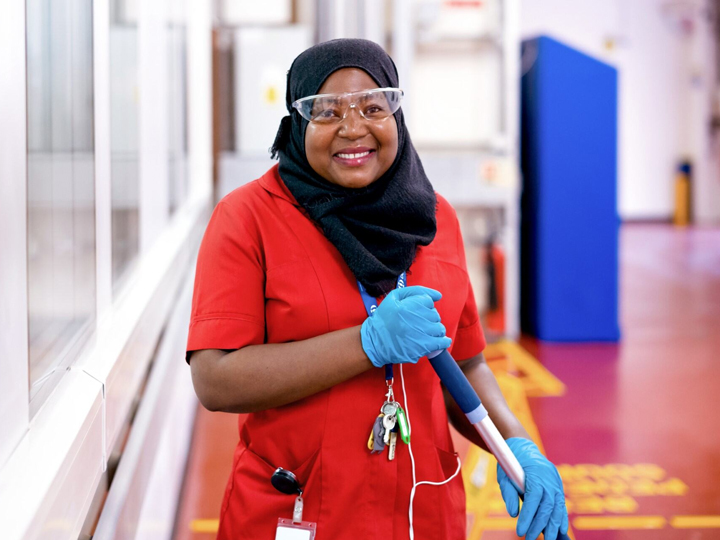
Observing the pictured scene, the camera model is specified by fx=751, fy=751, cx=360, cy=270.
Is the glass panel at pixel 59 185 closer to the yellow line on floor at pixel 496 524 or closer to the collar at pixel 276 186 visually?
the collar at pixel 276 186

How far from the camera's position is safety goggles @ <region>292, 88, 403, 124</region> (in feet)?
4.33

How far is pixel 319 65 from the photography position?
133cm

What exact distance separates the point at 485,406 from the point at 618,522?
4.73ft

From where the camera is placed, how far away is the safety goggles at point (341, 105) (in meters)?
1.32

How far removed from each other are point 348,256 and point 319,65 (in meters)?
0.34

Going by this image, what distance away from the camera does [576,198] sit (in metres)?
5.41

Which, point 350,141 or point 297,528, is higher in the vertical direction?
point 350,141

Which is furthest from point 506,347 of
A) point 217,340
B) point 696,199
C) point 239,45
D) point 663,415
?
point 696,199

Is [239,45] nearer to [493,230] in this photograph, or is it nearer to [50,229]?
[493,230]

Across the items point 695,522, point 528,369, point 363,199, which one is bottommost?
point 695,522

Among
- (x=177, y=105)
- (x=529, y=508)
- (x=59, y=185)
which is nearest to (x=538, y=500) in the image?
(x=529, y=508)

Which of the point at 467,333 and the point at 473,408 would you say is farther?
the point at 467,333

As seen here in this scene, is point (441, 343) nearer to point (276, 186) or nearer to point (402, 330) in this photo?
point (402, 330)

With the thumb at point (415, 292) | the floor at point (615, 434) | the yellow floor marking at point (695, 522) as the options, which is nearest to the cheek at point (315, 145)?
the thumb at point (415, 292)
